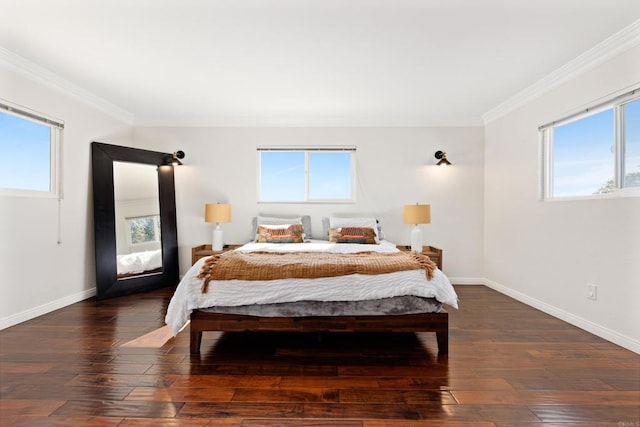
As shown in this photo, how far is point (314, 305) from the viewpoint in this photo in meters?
2.45

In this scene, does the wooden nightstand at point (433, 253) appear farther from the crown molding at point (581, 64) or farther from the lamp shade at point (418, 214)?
the crown molding at point (581, 64)

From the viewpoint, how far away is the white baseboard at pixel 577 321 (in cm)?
254

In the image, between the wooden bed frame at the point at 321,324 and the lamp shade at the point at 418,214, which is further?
the lamp shade at the point at 418,214

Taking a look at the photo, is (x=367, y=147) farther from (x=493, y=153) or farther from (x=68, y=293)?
(x=68, y=293)

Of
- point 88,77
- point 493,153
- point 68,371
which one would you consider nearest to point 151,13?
point 88,77

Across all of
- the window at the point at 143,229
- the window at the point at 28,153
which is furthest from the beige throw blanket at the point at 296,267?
the window at the point at 143,229

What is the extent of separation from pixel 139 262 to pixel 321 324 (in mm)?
2979

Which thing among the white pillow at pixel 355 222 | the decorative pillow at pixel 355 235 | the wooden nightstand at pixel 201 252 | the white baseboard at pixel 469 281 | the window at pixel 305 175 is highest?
the window at pixel 305 175

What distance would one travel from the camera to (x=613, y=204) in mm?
2709

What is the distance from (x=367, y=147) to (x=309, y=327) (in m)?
3.07

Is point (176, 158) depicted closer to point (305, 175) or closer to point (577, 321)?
point (305, 175)

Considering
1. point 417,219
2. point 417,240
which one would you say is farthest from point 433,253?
point 417,219

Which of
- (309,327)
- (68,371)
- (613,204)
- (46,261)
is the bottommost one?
(68,371)

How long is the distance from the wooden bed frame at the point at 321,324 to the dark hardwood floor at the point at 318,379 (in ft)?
0.54
